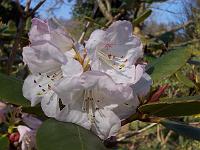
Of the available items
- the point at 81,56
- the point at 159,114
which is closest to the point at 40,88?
the point at 81,56

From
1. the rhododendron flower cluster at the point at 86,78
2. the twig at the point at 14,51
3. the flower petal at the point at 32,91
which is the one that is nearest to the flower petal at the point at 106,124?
the rhododendron flower cluster at the point at 86,78

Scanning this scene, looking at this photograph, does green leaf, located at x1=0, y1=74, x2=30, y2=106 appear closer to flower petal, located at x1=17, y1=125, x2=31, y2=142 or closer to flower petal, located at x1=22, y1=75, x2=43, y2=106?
flower petal, located at x1=22, y1=75, x2=43, y2=106

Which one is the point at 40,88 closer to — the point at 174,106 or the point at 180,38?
Result: the point at 174,106

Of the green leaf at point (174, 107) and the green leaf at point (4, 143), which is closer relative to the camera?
the green leaf at point (174, 107)

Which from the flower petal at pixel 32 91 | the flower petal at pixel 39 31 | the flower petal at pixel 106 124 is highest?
the flower petal at pixel 39 31

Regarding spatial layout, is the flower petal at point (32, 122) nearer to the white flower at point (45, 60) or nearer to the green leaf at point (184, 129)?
the white flower at point (45, 60)

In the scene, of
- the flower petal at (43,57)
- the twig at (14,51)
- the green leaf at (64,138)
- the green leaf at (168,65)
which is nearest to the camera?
the green leaf at (64,138)

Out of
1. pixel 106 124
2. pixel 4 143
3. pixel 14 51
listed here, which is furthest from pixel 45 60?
pixel 14 51

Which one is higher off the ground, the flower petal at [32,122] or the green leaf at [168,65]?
the green leaf at [168,65]
